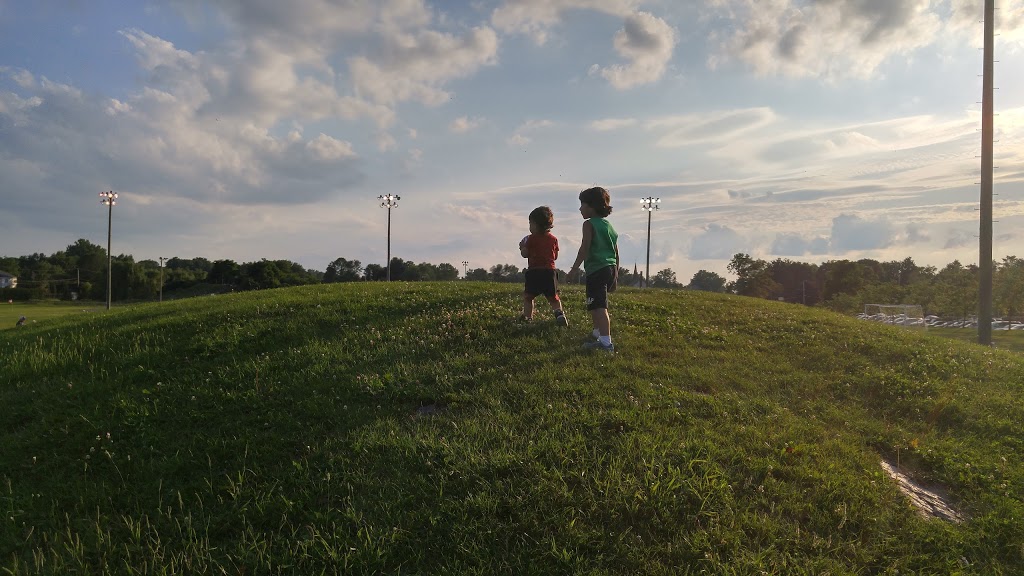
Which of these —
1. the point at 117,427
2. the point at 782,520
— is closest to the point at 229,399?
the point at 117,427

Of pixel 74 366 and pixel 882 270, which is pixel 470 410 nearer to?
pixel 74 366

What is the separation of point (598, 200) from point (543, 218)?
1.03 m

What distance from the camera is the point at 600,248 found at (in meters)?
7.65

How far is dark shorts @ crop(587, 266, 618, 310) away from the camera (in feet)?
24.7

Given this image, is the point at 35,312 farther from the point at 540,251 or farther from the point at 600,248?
the point at 600,248

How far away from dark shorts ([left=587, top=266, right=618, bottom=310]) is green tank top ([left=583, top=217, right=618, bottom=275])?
0.08 metres

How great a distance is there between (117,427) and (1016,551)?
735cm

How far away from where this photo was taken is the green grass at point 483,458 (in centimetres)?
327

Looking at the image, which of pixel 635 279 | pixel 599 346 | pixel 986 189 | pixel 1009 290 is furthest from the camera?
pixel 635 279

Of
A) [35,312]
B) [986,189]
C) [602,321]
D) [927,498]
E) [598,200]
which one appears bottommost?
[35,312]

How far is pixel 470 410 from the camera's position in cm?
505

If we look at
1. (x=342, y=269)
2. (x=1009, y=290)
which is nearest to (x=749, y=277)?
(x=1009, y=290)

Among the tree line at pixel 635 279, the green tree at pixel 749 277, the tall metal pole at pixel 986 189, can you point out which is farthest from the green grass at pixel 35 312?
the green tree at pixel 749 277

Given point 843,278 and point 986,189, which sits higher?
point 986,189
